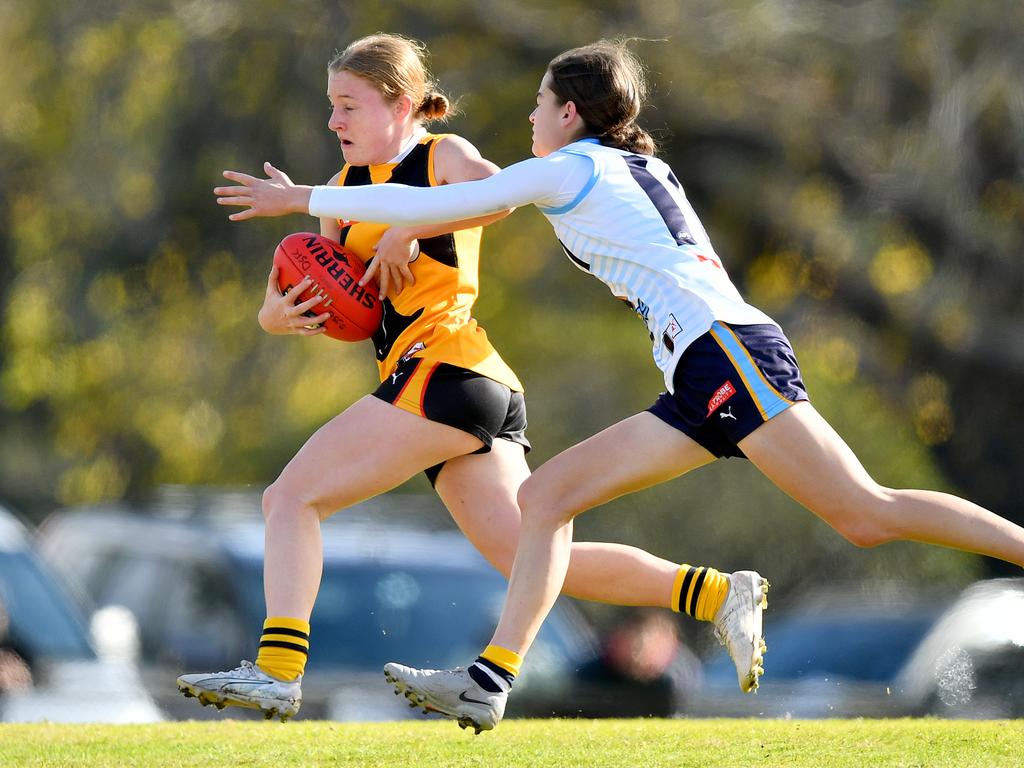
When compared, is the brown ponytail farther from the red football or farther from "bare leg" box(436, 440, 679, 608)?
"bare leg" box(436, 440, 679, 608)

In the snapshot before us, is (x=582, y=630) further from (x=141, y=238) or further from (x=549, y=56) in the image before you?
(x=141, y=238)

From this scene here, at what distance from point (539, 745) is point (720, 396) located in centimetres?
172

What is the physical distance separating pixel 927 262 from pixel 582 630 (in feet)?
23.1

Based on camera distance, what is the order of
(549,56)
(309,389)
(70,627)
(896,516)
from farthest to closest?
(309,389)
(549,56)
(70,627)
(896,516)

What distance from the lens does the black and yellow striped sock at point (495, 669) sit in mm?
5191

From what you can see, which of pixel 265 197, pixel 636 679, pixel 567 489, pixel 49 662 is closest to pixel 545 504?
pixel 567 489

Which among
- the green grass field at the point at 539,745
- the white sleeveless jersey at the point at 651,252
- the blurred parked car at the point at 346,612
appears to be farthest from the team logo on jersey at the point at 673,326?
the blurred parked car at the point at 346,612

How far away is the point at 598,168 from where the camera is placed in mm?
5145

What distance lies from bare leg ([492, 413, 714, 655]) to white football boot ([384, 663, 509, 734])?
169mm

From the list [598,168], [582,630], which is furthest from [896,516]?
[582,630]

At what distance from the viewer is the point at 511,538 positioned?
221 inches

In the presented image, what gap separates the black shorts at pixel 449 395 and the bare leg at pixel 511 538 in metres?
0.15

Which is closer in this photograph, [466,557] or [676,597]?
[676,597]

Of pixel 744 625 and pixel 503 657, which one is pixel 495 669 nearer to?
pixel 503 657
